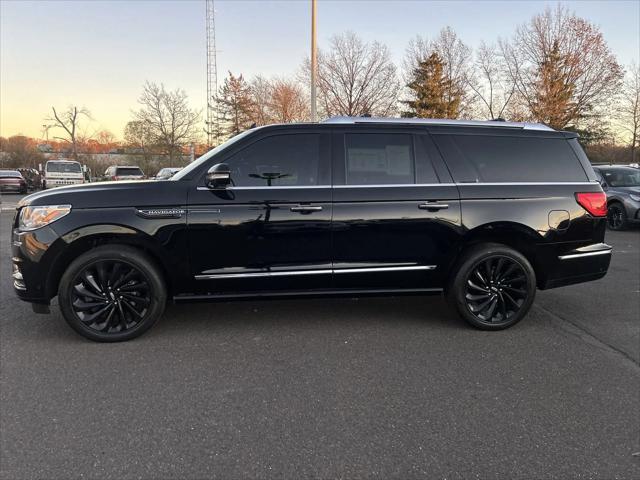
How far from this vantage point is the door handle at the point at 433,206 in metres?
4.28

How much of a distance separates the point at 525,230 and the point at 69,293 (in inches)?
161

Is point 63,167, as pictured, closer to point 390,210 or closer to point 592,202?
point 390,210

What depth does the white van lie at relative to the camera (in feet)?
80.7

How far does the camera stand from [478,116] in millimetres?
35844

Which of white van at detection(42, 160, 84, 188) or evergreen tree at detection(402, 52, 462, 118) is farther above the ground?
evergreen tree at detection(402, 52, 462, 118)

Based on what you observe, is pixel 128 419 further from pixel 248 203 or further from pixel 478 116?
pixel 478 116

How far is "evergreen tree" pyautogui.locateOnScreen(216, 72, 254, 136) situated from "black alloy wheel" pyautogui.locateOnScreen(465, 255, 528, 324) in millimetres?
47118

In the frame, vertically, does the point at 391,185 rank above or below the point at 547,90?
below

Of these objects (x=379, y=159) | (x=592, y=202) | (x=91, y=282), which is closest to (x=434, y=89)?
(x=592, y=202)

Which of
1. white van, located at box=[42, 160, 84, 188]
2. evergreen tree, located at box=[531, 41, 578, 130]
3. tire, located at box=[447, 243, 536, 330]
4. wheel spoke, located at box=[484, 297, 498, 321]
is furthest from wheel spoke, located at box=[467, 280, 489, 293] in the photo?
evergreen tree, located at box=[531, 41, 578, 130]

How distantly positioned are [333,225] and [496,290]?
1.70 m

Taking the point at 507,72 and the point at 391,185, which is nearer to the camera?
the point at 391,185

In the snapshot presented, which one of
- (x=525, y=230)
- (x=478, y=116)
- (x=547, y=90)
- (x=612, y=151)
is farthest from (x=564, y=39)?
(x=525, y=230)

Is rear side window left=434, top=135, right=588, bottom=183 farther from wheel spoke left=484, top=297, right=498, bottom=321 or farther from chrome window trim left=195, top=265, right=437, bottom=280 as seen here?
wheel spoke left=484, top=297, right=498, bottom=321
